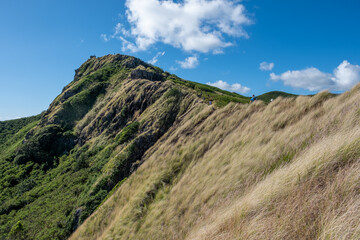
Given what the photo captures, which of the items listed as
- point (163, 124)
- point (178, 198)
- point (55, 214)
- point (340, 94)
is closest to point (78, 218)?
point (55, 214)

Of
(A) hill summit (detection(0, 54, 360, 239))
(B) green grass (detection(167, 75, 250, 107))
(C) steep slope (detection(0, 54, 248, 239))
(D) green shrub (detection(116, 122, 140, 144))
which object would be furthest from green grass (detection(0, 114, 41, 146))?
(B) green grass (detection(167, 75, 250, 107))

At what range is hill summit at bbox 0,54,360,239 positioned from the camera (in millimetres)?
3312

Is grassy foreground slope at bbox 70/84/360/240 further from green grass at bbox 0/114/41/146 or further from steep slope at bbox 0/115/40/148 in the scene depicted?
green grass at bbox 0/114/41/146

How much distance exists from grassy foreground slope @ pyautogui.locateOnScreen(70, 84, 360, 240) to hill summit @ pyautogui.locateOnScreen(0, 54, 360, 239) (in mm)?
25

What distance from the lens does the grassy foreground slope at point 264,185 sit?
3.11 m

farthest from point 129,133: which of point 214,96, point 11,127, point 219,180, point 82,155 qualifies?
point 11,127

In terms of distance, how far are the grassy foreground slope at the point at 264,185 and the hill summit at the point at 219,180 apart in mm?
25

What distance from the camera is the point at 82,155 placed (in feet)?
114

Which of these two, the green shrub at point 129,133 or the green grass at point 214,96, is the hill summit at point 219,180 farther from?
the green grass at point 214,96

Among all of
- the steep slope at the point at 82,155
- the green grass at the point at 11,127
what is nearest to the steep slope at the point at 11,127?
the green grass at the point at 11,127

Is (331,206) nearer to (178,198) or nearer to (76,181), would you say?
(178,198)

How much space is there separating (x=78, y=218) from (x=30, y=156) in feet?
115

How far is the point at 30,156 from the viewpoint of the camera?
43781mm

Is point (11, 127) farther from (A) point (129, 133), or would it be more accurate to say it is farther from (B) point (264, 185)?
(B) point (264, 185)
